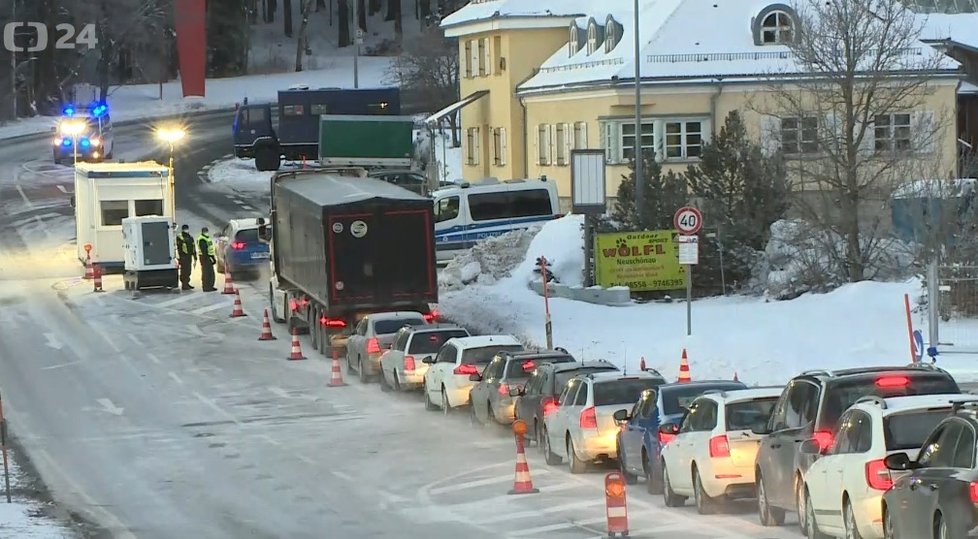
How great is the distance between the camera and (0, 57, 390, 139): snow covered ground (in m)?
98.8

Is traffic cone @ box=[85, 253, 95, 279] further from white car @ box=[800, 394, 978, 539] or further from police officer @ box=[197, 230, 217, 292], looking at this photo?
white car @ box=[800, 394, 978, 539]

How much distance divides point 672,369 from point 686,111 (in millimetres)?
24316

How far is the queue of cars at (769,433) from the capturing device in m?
12.9

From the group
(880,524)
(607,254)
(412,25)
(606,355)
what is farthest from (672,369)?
(412,25)

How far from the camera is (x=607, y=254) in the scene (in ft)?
138

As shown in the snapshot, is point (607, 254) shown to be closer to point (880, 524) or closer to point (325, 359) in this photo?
point (325, 359)

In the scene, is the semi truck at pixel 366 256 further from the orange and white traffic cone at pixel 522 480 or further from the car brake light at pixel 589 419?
the orange and white traffic cone at pixel 522 480

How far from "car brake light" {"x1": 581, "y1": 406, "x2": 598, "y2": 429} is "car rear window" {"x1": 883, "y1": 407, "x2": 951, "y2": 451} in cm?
831

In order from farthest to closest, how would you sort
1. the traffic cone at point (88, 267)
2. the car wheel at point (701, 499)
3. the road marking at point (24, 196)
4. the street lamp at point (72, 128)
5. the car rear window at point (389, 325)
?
the street lamp at point (72, 128) → the road marking at point (24, 196) → the traffic cone at point (88, 267) → the car rear window at point (389, 325) → the car wheel at point (701, 499)

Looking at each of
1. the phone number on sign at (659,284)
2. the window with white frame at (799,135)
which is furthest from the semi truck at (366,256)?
the window with white frame at (799,135)

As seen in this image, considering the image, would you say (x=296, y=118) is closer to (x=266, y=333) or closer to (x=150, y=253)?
(x=150, y=253)

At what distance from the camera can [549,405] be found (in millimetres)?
24688

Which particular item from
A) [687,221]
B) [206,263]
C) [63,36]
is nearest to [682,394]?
[687,221]

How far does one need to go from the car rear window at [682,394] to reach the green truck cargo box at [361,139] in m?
38.1
